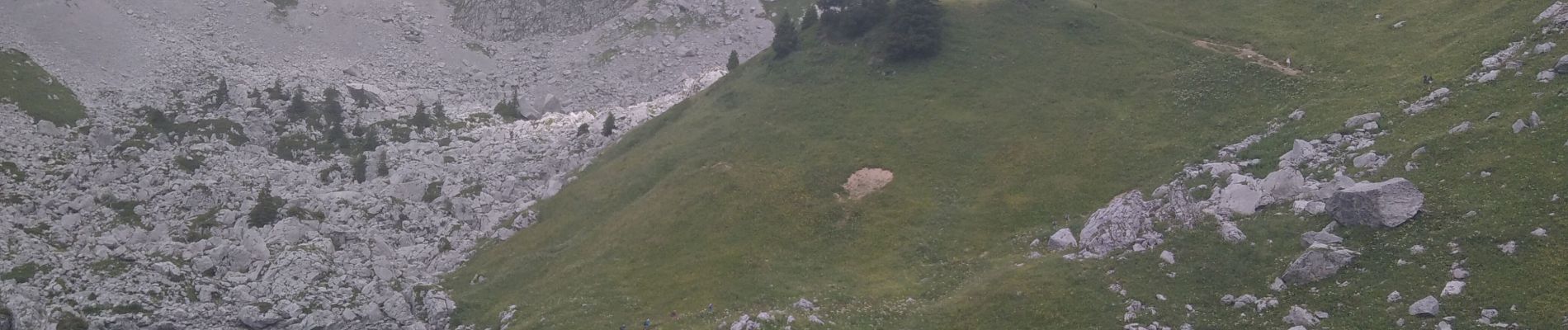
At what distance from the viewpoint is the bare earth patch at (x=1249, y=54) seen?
6475cm

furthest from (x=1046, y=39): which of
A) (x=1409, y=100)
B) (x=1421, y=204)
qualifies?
(x=1421, y=204)

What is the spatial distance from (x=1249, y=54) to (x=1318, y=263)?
35.9 m

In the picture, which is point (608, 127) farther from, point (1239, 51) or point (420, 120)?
point (1239, 51)

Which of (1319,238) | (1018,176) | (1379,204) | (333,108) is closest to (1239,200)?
(1319,238)

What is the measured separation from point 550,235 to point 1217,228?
40726 mm

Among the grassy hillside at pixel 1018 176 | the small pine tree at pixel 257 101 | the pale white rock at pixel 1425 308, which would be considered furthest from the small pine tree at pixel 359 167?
the pale white rock at pixel 1425 308

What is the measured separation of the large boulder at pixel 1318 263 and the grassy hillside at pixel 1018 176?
793 mm

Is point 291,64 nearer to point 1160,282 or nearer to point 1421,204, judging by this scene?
point 1160,282

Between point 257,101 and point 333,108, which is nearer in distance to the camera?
point 257,101

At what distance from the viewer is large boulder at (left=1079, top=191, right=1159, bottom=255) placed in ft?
153

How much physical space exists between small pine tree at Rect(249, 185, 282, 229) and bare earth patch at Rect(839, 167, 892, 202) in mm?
37566

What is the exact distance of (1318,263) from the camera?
123ft

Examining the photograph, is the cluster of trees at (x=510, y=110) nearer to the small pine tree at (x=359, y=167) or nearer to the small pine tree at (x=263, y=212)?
the small pine tree at (x=359, y=167)

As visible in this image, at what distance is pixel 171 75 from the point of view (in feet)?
292
